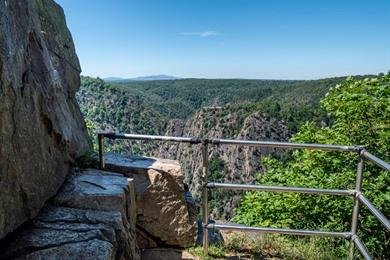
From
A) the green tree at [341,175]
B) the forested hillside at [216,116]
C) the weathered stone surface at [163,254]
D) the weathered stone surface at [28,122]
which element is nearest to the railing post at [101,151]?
the weathered stone surface at [28,122]

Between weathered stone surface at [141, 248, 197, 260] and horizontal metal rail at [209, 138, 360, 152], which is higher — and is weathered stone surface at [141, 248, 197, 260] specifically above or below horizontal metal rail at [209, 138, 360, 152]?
below

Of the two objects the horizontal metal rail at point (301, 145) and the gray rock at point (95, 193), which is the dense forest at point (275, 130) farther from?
the gray rock at point (95, 193)

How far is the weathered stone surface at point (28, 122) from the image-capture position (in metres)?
1.95

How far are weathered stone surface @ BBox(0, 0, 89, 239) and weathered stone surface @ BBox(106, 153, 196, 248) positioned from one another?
1.83 feet

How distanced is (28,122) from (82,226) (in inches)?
27.5

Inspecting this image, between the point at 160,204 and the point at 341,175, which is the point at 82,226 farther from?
the point at 341,175

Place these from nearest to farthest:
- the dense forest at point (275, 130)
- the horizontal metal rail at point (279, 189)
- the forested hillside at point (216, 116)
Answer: the horizontal metal rail at point (279, 189)
the dense forest at point (275, 130)
the forested hillside at point (216, 116)

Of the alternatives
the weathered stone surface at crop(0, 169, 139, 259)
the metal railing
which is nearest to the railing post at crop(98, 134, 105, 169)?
the metal railing

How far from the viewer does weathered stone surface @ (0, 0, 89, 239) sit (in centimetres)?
195

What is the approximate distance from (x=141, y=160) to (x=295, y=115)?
206ft

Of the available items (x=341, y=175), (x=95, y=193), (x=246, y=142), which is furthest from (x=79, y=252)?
(x=341, y=175)

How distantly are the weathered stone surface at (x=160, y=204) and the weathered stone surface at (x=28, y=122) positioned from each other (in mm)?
557

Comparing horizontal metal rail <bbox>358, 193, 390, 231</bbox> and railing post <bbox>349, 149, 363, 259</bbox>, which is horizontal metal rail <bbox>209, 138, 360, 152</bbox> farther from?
horizontal metal rail <bbox>358, 193, 390, 231</bbox>

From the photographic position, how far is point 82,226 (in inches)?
86.7
